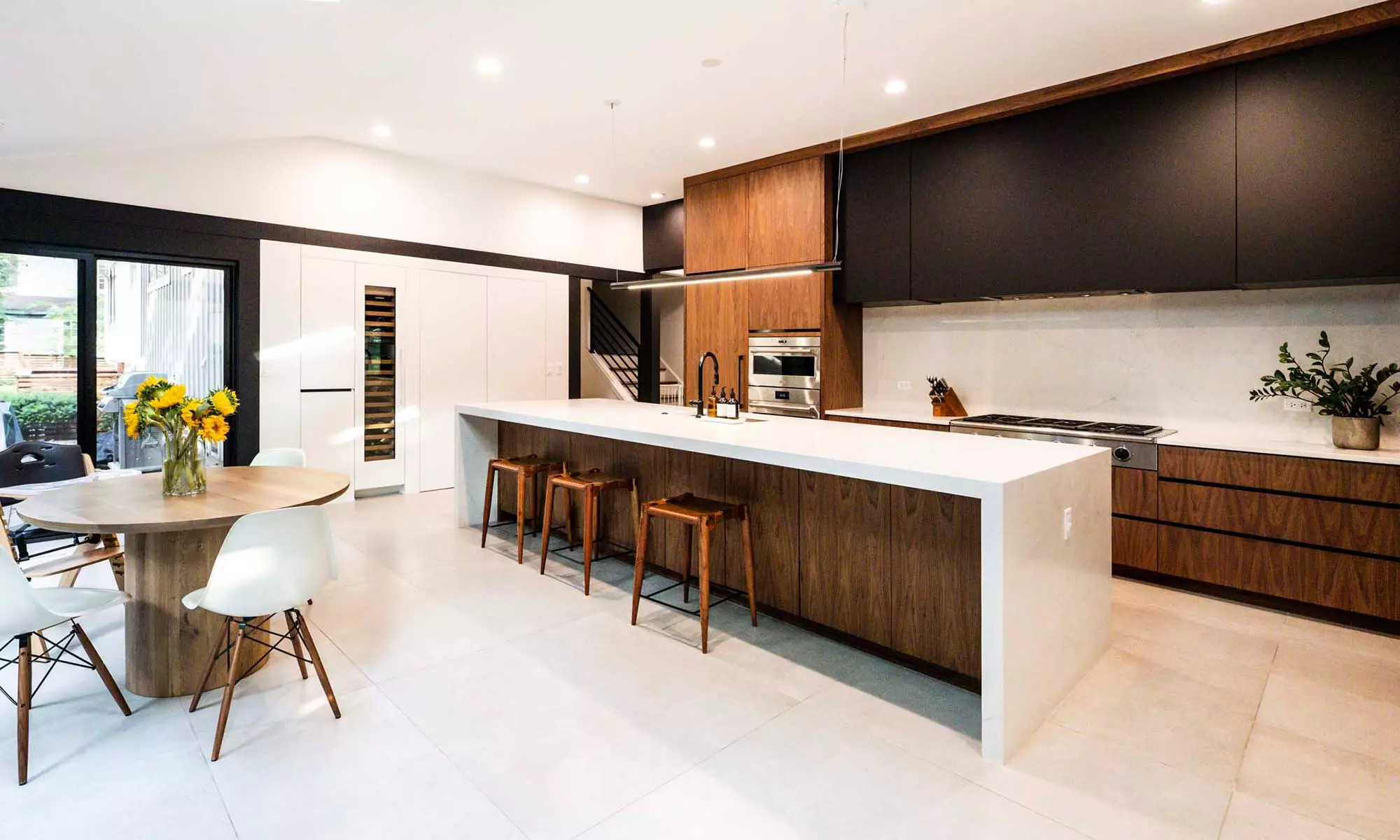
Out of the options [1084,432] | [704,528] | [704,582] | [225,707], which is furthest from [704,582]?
Result: [1084,432]

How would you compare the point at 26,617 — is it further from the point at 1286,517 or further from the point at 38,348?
the point at 1286,517

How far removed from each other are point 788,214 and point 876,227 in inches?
30.3

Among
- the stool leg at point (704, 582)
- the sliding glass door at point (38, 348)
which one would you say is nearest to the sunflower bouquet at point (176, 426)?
the stool leg at point (704, 582)

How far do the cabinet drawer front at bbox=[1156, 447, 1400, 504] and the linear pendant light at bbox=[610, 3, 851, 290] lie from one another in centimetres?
209

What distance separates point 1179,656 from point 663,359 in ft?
25.8

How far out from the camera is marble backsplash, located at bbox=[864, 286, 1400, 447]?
12.3 ft

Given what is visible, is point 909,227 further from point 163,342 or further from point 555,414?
point 163,342

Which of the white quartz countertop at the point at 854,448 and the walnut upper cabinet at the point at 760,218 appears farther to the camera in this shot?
the walnut upper cabinet at the point at 760,218

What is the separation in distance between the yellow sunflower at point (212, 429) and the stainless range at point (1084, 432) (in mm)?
4045

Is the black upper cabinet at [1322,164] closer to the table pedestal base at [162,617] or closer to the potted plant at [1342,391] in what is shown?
the potted plant at [1342,391]

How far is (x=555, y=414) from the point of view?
13.6 feet

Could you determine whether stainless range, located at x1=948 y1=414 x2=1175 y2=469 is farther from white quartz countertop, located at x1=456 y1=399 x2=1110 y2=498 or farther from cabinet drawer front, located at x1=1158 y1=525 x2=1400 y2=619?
white quartz countertop, located at x1=456 y1=399 x2=1110 y2=498

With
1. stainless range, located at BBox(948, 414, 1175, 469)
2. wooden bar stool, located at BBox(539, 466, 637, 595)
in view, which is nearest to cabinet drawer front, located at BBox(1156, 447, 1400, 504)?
stainless range, located at BBox(948, 414, 1175, 469)

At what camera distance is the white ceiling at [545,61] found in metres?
3.18
